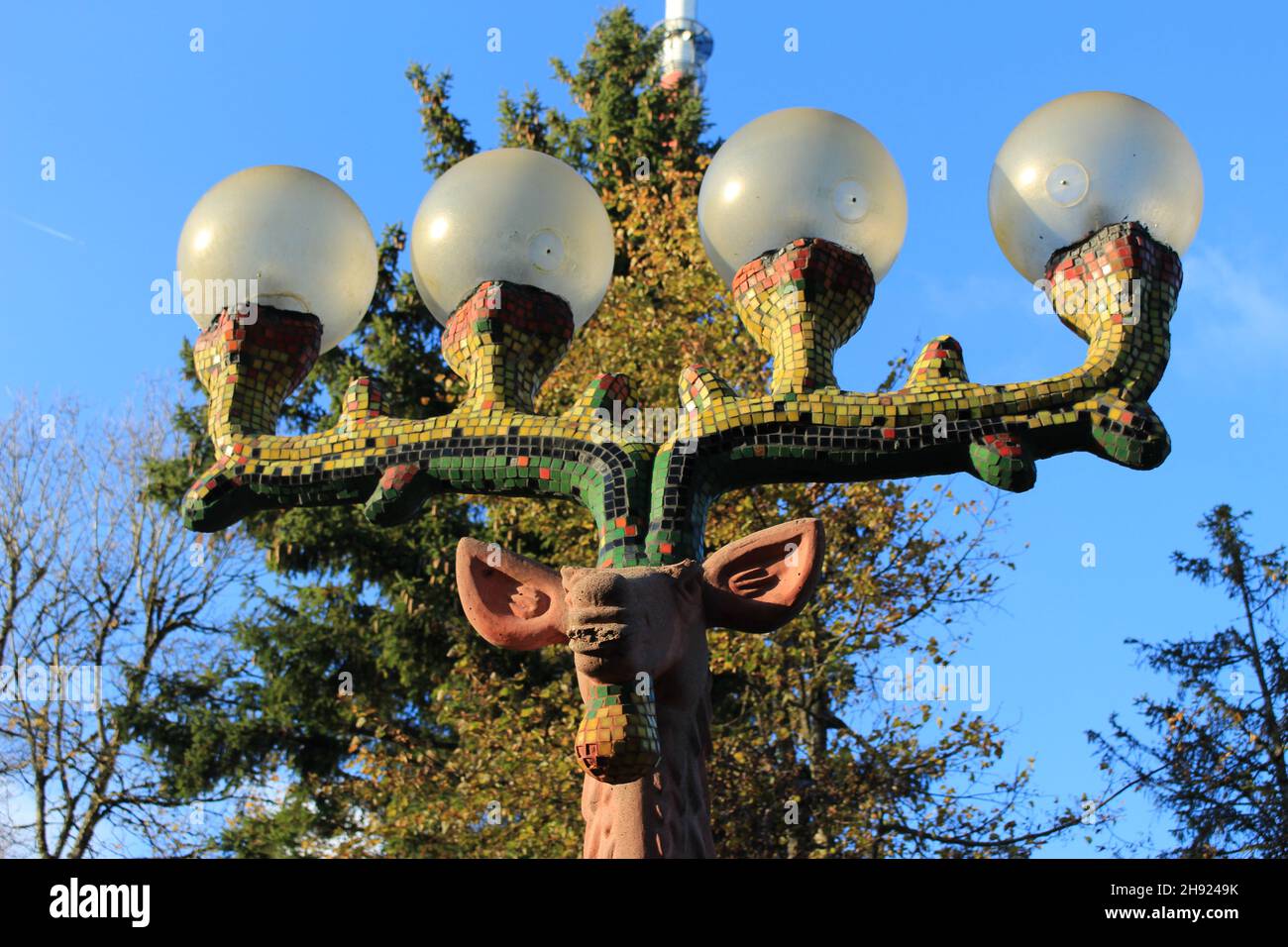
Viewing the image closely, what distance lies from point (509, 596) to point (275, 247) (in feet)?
4.92

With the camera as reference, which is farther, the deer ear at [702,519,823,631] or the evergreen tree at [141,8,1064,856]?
the evergreen tree at [141,8,1064,856]

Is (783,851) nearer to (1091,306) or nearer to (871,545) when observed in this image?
(871,545)

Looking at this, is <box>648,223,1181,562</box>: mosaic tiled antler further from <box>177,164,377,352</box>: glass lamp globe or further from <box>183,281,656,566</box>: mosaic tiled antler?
<box>177,164,377,352</box>: glass lamp globe

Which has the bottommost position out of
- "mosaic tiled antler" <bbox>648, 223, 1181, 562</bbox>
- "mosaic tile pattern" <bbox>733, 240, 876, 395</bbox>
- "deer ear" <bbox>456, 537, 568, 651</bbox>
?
"deer ear" <bbox>456, 537, 568, 651</bbox>

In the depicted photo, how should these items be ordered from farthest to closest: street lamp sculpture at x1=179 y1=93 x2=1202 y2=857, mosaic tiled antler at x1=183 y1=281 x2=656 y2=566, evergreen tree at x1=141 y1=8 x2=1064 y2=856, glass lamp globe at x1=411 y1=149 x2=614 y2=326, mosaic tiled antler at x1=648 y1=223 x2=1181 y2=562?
1. evergreen tree at x1=141 y1=8 x2=1064 y2=856
2. glass lamp globe at x1=411 y1=149 x2=614 y2=326
3. mosaic tiled antler at x1=183 y1=281 x2=656 y2=566
4. mosaic tiled antler at x1=648 y1=223 x2=1181 y2=562
5. street lamp sculpture at x1=179 y1=93 x2=1202 y2=857

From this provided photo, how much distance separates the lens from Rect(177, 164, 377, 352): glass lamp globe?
4.98m

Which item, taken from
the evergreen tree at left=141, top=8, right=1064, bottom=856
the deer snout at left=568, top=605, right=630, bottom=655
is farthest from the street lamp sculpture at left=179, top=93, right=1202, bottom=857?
the evergreen tree at left=141, top=8, right=1064, bottom=856

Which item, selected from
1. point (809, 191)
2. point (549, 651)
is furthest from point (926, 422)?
point (549, 651)

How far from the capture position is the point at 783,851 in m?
13.0

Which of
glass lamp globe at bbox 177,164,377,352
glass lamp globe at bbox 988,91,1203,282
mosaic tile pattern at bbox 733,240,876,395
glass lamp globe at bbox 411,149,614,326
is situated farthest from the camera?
glass lamp globe at bbox 177,164,377,352

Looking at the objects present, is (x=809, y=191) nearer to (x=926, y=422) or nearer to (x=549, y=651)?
(x=926, y=422)

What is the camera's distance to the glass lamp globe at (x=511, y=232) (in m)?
4.86

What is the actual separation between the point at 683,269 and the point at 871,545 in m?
3.33
